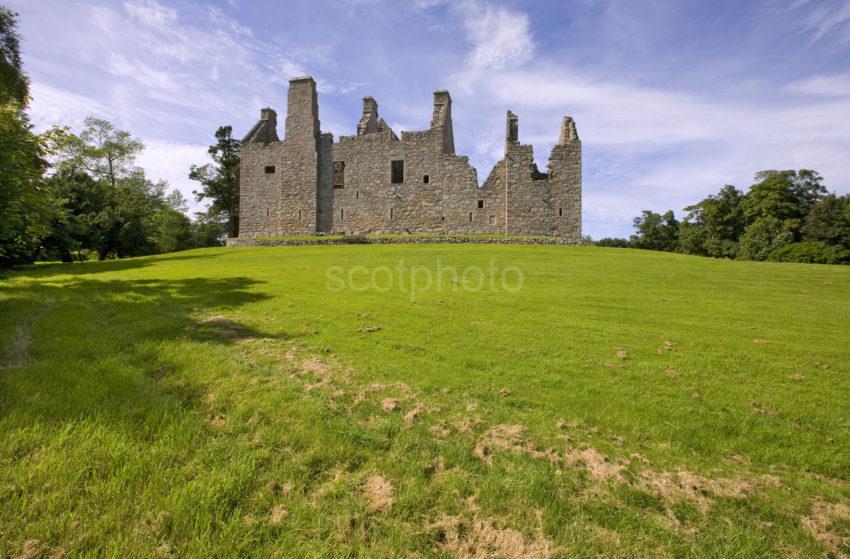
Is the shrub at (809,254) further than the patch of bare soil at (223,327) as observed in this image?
Yes

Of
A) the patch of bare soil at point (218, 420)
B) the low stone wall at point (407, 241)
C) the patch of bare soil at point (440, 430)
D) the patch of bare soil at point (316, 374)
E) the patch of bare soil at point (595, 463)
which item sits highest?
the low stone wall at point (407, 241)

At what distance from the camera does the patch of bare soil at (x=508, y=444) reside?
4059 millimetres

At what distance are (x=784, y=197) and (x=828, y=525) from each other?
60.0m

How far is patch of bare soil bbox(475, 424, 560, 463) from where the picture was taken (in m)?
4.06

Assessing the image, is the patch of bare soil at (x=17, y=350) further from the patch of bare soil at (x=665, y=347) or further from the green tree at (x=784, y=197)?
the green tree at (x=784, y=197)

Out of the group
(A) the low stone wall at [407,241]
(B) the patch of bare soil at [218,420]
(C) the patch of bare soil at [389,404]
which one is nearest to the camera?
(B) the patch of bare soil at [218,420]

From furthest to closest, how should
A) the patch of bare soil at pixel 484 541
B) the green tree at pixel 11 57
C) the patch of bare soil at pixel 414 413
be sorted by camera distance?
the green tree at pixel 11 57
the patch of bare soil at pixel 414 413
the patch of bare soil at pixel 484 541

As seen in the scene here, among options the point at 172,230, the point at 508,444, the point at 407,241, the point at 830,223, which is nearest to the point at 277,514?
the point at 508,444

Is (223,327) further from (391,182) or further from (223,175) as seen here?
(223,175)

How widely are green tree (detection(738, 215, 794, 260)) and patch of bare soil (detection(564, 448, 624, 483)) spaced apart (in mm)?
46376

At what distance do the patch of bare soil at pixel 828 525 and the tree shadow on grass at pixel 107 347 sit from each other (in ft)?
20.9

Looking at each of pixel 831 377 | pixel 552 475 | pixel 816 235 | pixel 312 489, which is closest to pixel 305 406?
pixel 312 489

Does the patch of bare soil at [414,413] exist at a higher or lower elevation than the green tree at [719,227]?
lower

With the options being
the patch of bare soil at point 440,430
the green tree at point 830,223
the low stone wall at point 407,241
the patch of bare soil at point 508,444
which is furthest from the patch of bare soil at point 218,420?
the green tree at point 830,223
